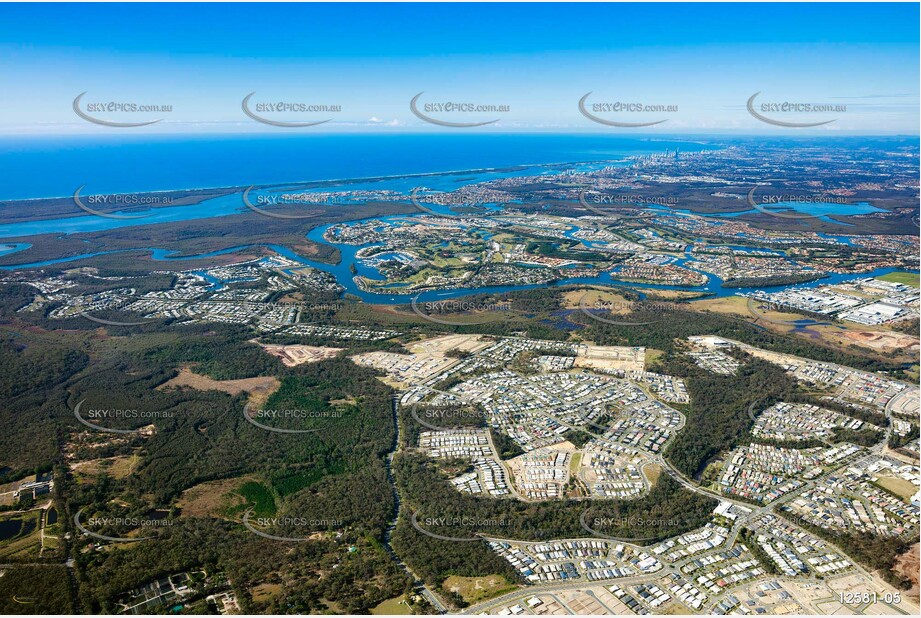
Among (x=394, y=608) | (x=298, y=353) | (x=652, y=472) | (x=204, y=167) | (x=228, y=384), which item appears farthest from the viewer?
(x=204, y=167)

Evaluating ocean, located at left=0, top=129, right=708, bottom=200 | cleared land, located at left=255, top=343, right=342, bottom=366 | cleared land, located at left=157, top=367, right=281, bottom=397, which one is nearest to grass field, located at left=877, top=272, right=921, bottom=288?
cleared land, located at left=255, top=343, right=342, bottom=366

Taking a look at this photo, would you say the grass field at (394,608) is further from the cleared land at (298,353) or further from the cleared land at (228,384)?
the cleared land at (298,353)

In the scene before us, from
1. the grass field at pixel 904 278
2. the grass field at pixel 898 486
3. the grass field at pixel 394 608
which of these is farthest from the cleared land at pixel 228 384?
the grass field at pixel 904 278

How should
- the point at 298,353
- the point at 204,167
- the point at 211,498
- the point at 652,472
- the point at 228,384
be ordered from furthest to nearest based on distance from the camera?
1. the point at 204,167
2. the point at 298,353
3. the point at 228,384
4. the point at 652,472
5. the point at 211,498

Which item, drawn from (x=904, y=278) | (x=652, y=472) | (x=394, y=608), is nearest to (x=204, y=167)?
(x=904, y=278)

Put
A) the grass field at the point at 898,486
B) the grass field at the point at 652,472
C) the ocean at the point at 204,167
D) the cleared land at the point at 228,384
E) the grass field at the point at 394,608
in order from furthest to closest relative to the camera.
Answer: the ocean at the point at 204,167 < the cleared land at the point at 228,384 < the grass field at the point at 652,472 < the grass field at the point at 898,486 < the grass field at the point at 394,608

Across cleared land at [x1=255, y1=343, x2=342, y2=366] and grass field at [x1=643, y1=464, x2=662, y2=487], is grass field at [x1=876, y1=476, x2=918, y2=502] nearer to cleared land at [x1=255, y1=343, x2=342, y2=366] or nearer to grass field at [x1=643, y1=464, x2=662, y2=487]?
grass field at [x1=643, y1=464, x2=662, y2=487]

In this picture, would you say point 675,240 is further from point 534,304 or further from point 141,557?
point 141,557

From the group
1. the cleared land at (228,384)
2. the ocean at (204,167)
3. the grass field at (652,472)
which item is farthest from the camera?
the ocean at (204,167)

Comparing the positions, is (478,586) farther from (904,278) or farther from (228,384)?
(904,278)

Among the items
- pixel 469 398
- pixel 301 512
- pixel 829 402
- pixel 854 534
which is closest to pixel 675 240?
pixel 829 402
